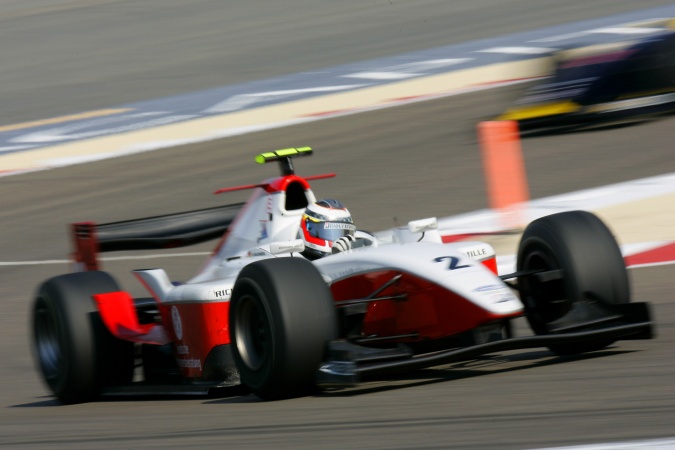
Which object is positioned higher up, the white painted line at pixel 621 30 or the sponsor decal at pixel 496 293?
the white painted line at pixel 621 30

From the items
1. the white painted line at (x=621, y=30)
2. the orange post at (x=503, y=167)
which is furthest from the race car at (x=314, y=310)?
the white painted line at (x=621, y=30)

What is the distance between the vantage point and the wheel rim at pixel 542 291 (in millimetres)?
6785

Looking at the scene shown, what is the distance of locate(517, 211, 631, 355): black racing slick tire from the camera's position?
6609 millimetres

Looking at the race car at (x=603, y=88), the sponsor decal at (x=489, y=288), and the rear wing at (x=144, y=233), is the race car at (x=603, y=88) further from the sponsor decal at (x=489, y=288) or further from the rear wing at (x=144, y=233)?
the sponsor decal at (x=489, y=288)

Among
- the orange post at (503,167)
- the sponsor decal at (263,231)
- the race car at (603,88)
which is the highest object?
the race car at (603,88)

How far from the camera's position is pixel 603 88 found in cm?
1463

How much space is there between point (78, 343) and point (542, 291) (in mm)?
2767

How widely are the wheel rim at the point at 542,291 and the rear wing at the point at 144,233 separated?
7.53ft

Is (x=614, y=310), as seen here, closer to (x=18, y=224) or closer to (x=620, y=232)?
(x=620, y=232)

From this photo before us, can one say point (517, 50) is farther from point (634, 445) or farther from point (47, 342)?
point (634, 445)

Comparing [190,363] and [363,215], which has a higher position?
[363,215]

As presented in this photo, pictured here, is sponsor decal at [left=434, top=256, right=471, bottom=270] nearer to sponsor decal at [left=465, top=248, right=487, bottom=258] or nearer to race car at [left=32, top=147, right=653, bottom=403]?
race car at [left=32, top=147, right=653, bottom=403]

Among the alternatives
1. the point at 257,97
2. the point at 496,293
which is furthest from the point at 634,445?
the point at 257,97

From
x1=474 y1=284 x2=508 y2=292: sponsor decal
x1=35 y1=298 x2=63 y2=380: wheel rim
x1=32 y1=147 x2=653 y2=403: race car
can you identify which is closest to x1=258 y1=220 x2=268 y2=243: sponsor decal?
x1=32 y1=147 x2=653 y2=403: race car
